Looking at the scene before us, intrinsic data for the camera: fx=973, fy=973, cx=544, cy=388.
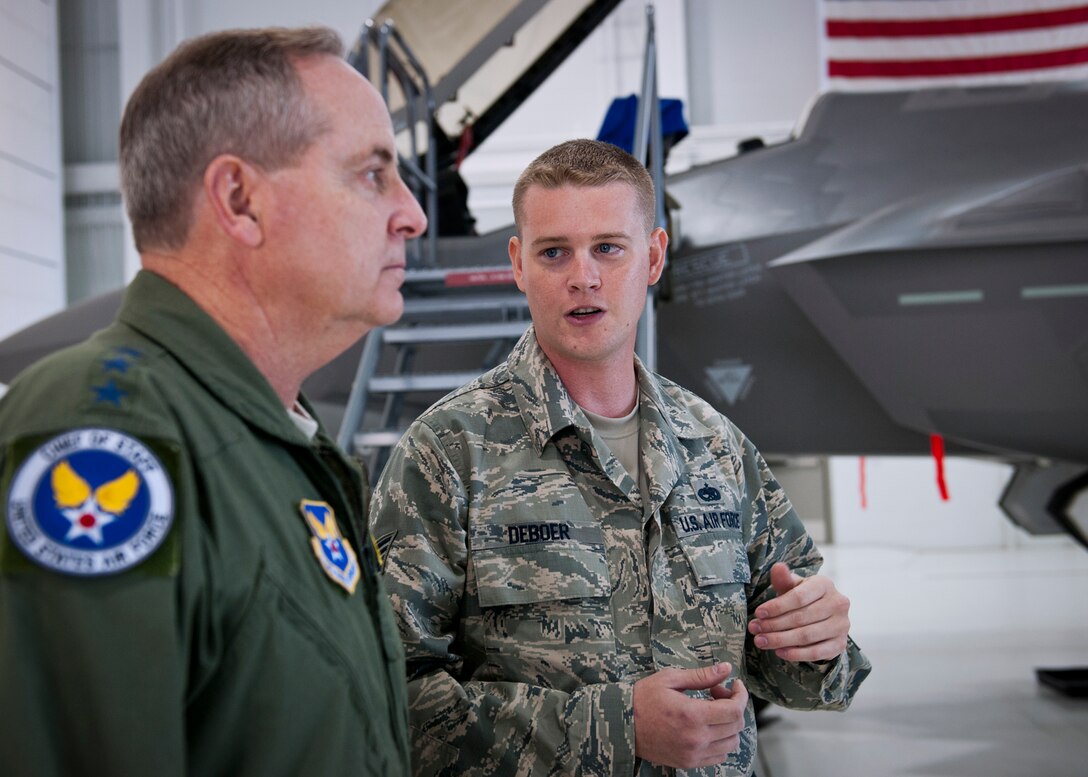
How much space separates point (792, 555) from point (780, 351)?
3.13 m

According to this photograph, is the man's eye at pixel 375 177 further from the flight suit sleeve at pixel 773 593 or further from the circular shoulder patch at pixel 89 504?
the flight suit sleeve at pixel 773 593

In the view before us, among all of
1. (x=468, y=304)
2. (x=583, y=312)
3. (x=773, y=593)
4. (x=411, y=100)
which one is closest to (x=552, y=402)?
(x=583, y=312)

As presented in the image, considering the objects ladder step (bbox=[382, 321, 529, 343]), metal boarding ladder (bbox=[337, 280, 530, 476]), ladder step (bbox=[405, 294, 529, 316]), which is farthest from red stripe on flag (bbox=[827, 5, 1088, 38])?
ladder step (bbox=[382, 321, 529, 343])

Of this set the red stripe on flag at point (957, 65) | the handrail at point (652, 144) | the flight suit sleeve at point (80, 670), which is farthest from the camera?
the red stripe on flag at point (957, 65)

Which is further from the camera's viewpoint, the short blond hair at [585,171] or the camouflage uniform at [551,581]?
the short blond hair at [585,171]

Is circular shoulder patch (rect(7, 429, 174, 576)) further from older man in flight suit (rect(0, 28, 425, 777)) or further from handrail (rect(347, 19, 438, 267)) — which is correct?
handrail (rect(347, 19, 438, 267))

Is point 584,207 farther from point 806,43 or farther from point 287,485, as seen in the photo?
point 806,43

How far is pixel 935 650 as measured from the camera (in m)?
6.79

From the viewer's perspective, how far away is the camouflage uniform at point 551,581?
1.43m

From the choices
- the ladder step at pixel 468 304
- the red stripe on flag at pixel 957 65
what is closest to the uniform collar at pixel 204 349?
the ladder step at pixel 468 304

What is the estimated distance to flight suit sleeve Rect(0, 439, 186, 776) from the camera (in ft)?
2.40

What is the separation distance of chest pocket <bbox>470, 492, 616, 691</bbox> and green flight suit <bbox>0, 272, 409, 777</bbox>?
19.1 inches

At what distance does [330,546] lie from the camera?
974 mm

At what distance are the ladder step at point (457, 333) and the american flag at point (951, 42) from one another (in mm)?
3856
